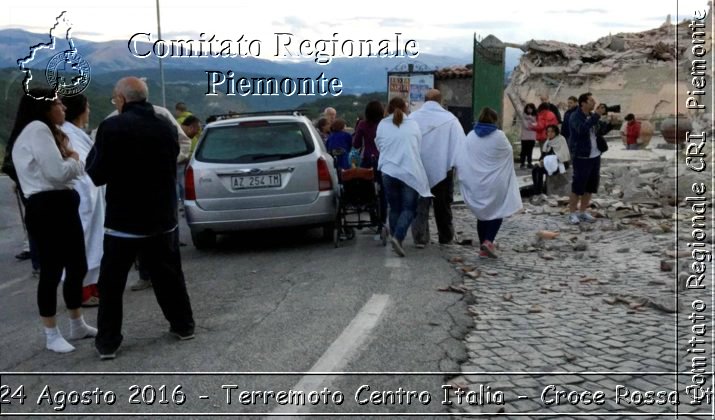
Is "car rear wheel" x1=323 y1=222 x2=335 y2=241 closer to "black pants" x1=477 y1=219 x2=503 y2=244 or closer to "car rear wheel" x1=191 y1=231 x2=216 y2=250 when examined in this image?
"car rear wheel" x1=191 y1=231 x2=216 y2=250

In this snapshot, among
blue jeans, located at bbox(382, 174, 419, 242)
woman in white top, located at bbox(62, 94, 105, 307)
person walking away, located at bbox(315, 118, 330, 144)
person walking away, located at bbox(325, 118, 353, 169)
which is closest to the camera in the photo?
woman in white top, located at bbox(62, 94, 105, 307)

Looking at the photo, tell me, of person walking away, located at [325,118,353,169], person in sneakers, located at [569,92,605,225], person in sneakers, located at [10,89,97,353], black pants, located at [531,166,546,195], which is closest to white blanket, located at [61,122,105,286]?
person in sneakers, located at [10,89,97,353]

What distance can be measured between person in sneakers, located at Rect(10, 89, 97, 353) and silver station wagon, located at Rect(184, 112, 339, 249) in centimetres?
356

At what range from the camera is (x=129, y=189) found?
17.3 feet

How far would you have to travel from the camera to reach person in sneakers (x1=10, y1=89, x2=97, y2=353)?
5375mm

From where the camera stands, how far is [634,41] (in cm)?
3241

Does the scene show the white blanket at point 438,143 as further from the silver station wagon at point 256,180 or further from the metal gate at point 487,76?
the metal gate at point 487,76

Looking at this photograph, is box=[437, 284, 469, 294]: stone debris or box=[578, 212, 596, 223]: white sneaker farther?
box=[578, 212, 596, 223]: white sneaker

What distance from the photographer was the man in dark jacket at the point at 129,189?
5.21 m

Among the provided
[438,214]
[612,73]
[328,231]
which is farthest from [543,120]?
[612,73]

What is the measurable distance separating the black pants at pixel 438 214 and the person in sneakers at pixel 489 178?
479mm

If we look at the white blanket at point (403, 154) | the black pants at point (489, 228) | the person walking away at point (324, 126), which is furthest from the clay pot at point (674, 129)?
the white blanket at point (403, 154)

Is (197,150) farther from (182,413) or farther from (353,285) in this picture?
(182,413)

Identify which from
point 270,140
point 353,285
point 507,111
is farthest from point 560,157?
point 507,111
